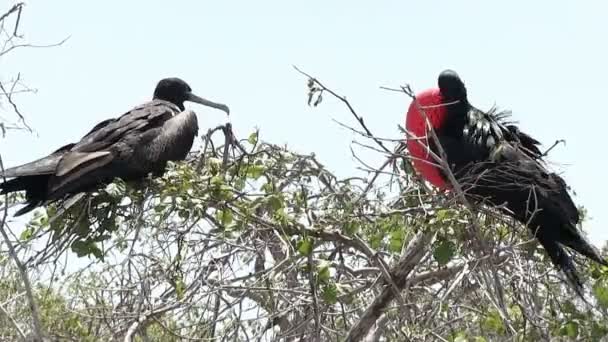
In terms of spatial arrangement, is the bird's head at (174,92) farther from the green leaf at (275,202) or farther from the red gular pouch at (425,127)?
the green leaf at (275,202)

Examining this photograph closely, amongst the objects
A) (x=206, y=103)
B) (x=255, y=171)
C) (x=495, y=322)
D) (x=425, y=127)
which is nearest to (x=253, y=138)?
(x=255, y=171)

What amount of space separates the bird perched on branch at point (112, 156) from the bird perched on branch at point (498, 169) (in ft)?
3.53

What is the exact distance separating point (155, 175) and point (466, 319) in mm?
1479

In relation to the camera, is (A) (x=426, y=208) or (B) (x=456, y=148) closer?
(A) (x=426, y=208)

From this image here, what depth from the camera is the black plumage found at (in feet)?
13.5

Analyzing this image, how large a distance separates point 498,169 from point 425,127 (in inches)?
15.2

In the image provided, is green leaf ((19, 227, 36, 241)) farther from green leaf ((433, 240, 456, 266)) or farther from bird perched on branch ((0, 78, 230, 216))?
green leaf ((433, 240, 456, 266))

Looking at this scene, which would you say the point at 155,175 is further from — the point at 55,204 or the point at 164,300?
the point at 164,300

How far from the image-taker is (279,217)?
3469 millimetres

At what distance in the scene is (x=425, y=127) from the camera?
4102mm

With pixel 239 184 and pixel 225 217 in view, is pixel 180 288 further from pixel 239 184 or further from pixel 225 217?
pixel 239 184

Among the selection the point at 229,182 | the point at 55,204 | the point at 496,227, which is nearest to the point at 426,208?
the point at 496,227

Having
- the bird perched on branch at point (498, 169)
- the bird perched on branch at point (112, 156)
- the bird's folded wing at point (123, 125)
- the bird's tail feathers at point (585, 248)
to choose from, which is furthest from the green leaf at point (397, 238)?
the bird's folded wing at point (123, 125)

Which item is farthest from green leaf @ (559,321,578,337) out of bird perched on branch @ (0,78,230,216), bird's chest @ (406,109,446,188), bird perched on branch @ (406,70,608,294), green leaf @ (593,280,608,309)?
bird perched on branch @ (0,78,230,216)
